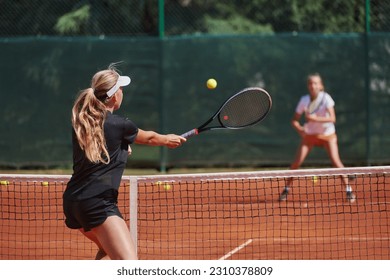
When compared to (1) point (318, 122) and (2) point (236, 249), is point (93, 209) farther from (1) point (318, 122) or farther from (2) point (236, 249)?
(1) point (318, 122)

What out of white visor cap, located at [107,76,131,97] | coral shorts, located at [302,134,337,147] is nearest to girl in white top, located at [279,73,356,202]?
coral shorts, located at [302,134,337,147]

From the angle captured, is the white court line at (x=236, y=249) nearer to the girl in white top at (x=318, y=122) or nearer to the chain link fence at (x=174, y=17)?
the girl in white top at (x=318, y=122)

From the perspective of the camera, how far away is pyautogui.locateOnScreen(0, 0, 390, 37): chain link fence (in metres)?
13.9

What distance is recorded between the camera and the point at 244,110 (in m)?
5.55

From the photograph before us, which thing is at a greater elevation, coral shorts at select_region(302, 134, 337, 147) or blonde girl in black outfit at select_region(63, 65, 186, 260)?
coral shorts at select_region(302, 134, 337, 147)

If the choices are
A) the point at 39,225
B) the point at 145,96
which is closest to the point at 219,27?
the point at 145,96

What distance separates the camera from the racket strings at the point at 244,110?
551 centimetres

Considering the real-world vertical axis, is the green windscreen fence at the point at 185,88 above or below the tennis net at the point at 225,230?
above

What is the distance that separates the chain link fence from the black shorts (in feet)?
31.4

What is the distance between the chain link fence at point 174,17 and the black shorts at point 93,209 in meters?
9.56

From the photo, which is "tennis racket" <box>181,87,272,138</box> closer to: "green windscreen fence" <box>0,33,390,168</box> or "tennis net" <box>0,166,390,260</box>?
"tennis net" <box>0,166,390,260</box>

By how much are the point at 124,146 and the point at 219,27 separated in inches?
429

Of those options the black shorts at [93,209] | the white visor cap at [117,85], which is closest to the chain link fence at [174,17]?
the white visor cap at [117,85]
